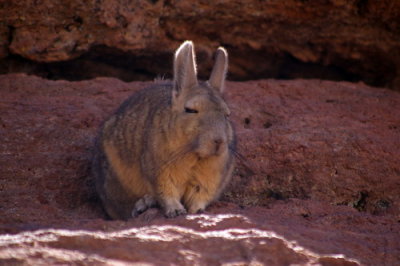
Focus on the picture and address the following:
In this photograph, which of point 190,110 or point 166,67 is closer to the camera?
point 190,110

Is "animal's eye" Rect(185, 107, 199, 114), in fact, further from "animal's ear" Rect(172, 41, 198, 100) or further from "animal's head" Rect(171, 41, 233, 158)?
"animal's ear" Rect(172, 41, 198, 100)

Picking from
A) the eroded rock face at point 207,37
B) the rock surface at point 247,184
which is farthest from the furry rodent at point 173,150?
the eroded rock face at point 207,37

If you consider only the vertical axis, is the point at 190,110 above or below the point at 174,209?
above

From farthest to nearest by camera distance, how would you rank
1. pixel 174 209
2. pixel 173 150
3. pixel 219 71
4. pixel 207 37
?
pixel 207 37 → pixel 219 71 → pixel 173 150 → pixel 174 209

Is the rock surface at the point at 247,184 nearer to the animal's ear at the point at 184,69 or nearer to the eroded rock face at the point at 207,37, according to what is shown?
the eroded rock face at the point at 207,37

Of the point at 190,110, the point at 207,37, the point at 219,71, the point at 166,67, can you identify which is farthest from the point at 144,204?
the point at 207,37

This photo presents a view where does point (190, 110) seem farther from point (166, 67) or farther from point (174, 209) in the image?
point (166, 67)
